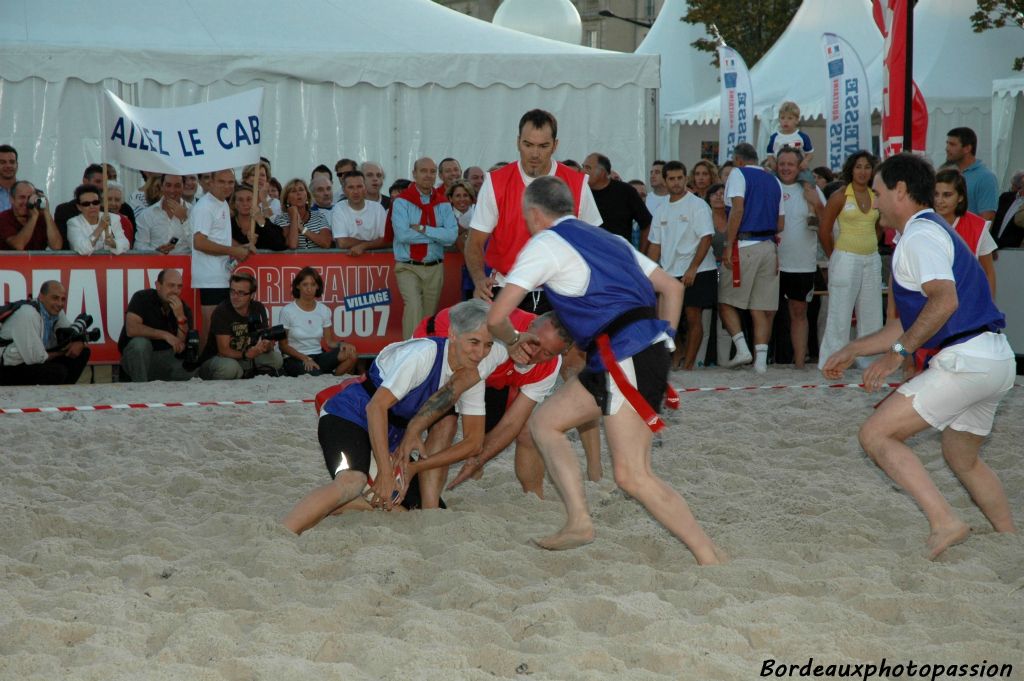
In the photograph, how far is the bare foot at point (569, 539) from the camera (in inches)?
190

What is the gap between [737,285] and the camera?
→ 33.2 feet

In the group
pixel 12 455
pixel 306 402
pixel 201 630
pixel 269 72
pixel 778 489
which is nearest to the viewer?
pixel 201 630

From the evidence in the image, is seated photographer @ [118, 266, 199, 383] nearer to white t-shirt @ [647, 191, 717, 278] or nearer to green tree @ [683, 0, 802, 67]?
white t-shirt @ [647, 191, 717, 278]

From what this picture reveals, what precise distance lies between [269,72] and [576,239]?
26.4ft

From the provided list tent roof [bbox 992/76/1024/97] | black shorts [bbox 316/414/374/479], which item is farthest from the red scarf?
tent roof [bbox 992/76/1024/97]

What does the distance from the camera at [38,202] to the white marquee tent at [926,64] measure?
10.3 metres

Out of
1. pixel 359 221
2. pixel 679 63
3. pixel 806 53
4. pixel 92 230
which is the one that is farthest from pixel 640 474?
pixel 679 63

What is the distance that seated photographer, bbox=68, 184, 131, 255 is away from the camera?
9617mm

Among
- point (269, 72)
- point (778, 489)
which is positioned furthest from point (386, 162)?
point (778, 489)

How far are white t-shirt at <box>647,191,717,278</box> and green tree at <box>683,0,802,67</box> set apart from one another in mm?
15020

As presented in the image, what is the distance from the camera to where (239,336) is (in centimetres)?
955

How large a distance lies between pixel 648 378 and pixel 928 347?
1136 millimetres

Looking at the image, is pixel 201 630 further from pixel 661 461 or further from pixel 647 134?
pixel 647 134

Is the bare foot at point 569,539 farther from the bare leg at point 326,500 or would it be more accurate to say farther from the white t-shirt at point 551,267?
the white t-shirt at point 551,267
